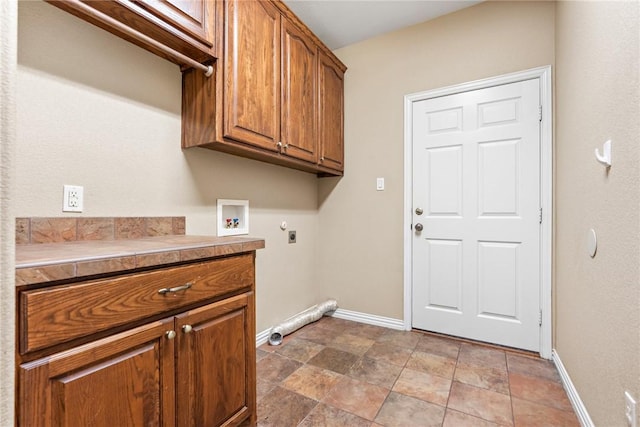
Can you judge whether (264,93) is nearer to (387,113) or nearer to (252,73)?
(252,73)

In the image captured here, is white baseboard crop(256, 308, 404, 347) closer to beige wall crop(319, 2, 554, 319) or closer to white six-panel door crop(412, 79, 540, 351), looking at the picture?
beige wall crop(319, 2, 554, 319)

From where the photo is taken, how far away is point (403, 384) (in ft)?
5.51

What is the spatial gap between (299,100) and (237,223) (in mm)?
979

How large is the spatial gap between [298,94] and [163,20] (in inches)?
38.8

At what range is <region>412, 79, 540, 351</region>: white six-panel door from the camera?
6.80 ft

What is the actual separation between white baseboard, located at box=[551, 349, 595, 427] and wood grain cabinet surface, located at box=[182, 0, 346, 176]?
2.02 meters

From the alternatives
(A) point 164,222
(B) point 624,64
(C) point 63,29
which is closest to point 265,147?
(A) point 164,222

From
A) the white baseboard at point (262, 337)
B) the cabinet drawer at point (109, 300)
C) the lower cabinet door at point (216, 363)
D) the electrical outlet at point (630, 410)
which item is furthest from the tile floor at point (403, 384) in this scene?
the cabinet drawer at point (109, 300)

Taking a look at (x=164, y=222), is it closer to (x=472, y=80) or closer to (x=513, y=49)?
(x=472, y=80)

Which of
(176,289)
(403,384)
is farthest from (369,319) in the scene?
(176,289)

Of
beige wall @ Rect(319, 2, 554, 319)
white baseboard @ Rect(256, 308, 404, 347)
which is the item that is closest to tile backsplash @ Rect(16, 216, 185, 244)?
beige wall @ Rect(319, 2, 554, 319)

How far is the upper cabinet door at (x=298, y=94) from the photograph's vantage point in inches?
77.9

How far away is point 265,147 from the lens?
181 cm

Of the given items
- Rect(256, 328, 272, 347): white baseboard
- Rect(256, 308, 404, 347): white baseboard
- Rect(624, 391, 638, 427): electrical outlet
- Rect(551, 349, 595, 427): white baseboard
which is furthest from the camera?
Rect(256, 308, 404, 347): white baseboard
